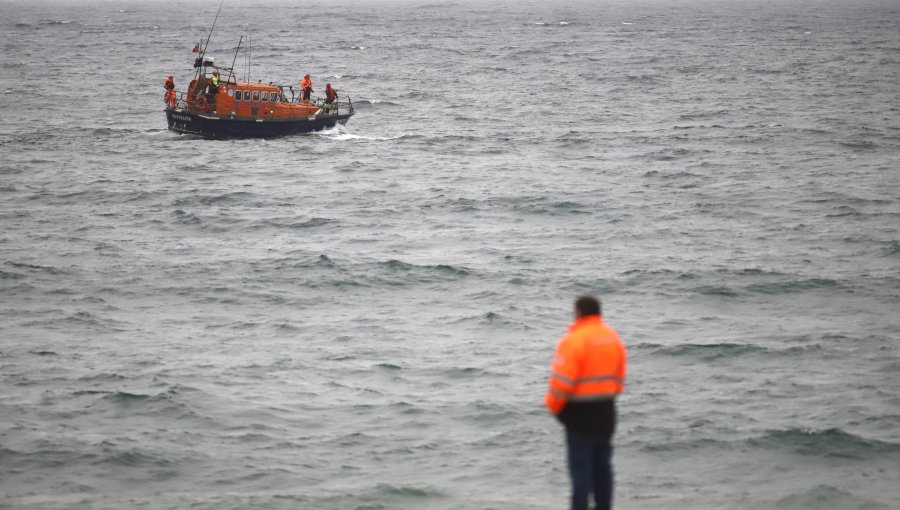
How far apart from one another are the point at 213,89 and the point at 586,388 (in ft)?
133

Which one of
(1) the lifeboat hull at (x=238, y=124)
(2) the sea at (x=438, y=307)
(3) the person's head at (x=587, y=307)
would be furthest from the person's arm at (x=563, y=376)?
(1) the lifeboat hull at (x=238, y=124)

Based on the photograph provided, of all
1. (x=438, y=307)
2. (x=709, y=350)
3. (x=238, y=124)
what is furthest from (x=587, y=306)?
(x=238, y=124)

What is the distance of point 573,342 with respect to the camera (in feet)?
26.0

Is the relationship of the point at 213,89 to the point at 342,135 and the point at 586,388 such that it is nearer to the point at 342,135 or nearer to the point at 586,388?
the point at 342,135

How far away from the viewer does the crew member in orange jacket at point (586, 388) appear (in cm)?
793

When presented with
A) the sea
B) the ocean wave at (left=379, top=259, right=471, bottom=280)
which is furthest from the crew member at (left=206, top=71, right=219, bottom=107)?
the ocean wave at (left=379, top=259, right=471, bottom=280)

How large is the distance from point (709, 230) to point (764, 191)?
6.86 metres

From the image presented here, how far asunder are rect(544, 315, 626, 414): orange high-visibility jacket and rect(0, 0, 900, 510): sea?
7870 mm

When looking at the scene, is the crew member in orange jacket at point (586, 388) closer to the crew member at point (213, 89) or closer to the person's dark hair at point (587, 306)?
the person's dark hair at point (587, 306)

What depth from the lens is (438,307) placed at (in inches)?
1018

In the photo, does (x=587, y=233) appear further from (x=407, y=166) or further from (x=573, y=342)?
(x=573, y=342)

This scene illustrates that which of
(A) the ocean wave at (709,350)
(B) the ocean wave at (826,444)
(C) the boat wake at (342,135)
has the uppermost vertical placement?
(C) the boat wake at (342,135)

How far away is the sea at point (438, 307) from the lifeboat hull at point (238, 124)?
34.8 inches

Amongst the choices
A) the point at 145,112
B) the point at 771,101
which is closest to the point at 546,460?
the point at 145,112
